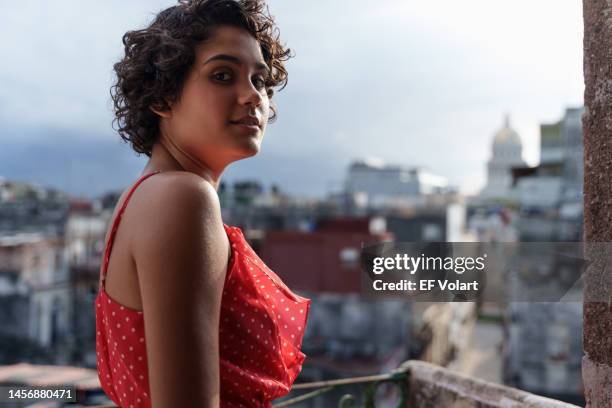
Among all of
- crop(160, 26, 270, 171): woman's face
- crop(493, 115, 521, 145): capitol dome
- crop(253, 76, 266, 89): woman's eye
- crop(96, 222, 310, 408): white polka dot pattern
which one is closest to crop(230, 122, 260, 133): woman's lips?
crop(160, 26, 270, 171): woman's face

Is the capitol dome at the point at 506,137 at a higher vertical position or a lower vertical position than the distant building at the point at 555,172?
higher

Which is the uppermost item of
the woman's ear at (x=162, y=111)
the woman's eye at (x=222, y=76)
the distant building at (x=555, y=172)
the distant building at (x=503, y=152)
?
the distant building at (x=503, y=152)

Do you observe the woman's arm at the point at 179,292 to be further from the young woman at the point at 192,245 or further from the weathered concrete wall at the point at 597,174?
the weathered concrete wall at the point at 597,174

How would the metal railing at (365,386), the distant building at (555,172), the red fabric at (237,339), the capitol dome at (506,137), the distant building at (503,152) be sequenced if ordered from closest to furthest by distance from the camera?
the red fabric at (237,339)
the metal railing at (365,386)
the distant building at (555,172)
the distant building at (503,152)
the capitol dome at (506,137)

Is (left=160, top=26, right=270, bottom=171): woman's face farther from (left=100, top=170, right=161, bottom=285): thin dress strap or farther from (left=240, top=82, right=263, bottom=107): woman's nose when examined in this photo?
(left=100, top=170, right=161, bottom=285): thin dress strap

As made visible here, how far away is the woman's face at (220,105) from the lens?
133 centimetres

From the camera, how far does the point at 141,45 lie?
4.63ft

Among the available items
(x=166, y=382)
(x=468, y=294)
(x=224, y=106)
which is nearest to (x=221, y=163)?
(x=224, y=106)

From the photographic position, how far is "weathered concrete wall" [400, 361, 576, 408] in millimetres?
2740

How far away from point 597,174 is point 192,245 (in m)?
1.23

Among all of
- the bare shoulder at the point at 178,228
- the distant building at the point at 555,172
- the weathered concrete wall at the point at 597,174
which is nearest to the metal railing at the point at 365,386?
the weathered concrete wall at the point at 597,174

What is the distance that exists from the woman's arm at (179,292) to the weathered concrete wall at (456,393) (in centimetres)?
188

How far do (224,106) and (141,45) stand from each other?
260 millimetres

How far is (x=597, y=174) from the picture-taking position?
70.3 inches
